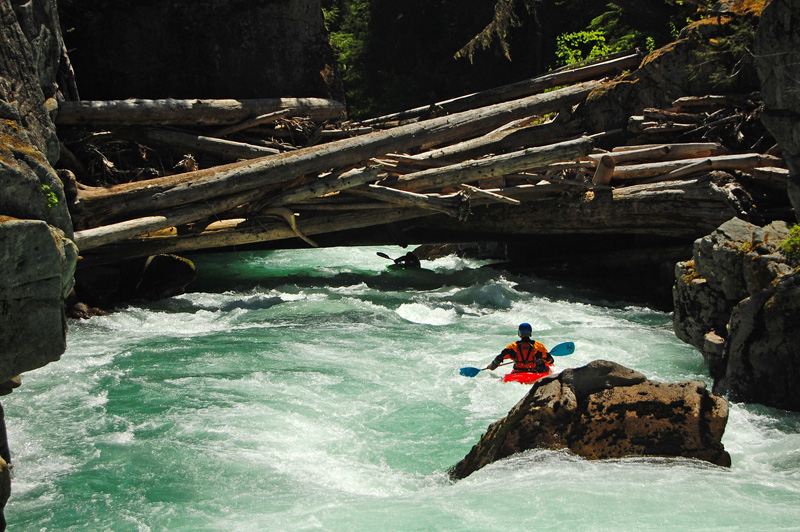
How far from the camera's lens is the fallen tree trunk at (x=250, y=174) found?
10828mm

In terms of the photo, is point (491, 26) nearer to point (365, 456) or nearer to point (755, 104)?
point (755, 104)

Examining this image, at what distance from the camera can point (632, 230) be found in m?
12.6

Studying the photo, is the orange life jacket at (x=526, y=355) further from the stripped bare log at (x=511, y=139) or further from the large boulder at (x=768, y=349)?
the stripped bare log at (x=511, y=139)

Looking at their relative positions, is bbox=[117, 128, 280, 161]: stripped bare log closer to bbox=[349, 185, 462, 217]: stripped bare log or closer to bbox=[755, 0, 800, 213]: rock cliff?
bbox=[349, 185, 462, 217]: stripped bare log

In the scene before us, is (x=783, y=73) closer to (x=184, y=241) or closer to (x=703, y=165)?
(x=703, y=165)

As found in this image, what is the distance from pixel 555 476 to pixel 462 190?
7666 millimetres

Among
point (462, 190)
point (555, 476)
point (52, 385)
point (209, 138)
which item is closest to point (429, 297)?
point (462, 190)

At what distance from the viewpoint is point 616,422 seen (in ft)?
18.4

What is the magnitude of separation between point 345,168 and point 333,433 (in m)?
A: 6.20

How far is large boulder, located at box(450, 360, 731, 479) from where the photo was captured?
5527 mm

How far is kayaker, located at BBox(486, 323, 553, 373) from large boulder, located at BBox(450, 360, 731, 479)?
96.5 inches

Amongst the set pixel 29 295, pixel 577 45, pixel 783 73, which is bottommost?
pixel 29 295

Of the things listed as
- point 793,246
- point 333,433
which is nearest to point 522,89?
point 793,246

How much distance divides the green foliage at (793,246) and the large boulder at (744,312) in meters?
0.06
